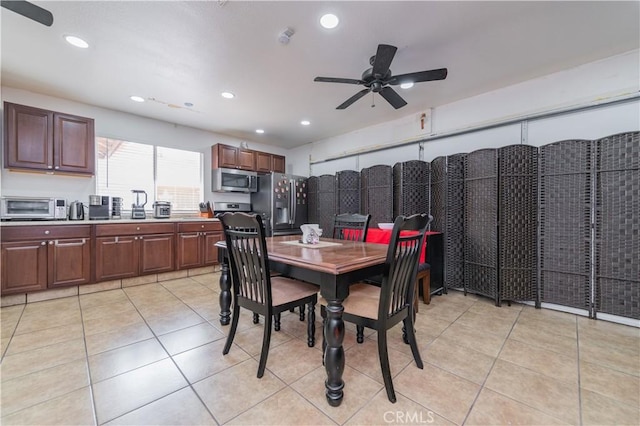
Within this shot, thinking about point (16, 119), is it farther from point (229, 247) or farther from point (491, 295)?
point (491, 295)

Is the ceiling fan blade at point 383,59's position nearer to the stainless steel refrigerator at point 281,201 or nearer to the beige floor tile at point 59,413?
the beige floor tile at point 59,413

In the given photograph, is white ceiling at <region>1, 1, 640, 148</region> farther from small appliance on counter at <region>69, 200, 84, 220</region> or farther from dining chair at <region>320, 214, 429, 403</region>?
dining chair at <region>320, 214, 429, 403</region>

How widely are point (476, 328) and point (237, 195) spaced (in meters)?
4.87

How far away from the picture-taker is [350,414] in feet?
4.46

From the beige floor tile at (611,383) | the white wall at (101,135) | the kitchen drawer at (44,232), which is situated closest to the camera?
the beige floor tile at (611,383)

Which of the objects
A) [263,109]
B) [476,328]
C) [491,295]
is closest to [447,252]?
[491,295]

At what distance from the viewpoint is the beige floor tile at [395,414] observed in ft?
4.30

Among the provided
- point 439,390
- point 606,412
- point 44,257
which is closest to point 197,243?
point 44,257

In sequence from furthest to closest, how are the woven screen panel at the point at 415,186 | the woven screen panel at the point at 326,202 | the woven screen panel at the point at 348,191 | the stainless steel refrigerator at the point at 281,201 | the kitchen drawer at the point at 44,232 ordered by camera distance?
the stainless steel refrigerator at the point at 281,201, the woven screen panel at the point at 326,202, the woven screen panel at the point at 348,191, the woven screen panel at the point at 415,186, the kitchen drawer at the point at 44,232

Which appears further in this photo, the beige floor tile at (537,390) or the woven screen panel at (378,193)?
the woven screen panel at (378,193)

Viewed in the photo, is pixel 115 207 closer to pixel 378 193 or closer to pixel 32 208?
pixel 32 208

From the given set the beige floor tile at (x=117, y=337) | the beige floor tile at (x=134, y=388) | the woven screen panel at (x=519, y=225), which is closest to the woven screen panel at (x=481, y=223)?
the woven screen panel at (x=519, y=225)

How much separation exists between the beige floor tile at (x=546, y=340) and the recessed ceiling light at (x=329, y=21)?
10.2 feet

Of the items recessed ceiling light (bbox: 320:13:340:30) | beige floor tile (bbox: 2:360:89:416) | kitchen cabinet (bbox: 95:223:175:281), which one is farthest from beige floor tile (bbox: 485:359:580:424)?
kitchen cabinet (bbox: 95:223:175:281)
